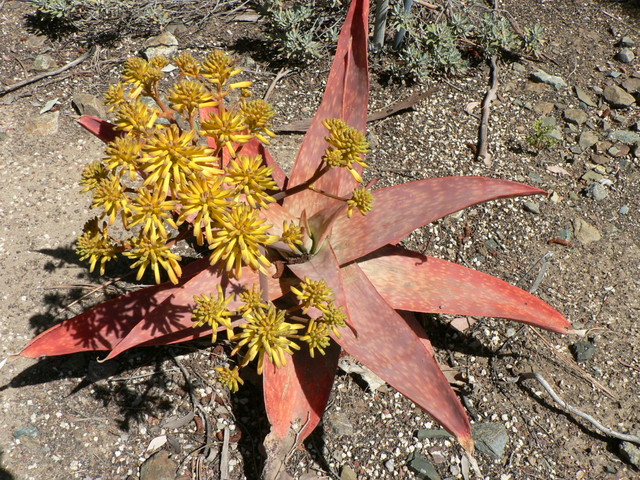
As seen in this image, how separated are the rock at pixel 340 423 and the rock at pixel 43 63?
295 centimetres

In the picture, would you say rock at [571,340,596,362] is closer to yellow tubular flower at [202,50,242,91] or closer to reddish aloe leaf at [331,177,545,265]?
reddish aloe leaf at [331,177,545,265]

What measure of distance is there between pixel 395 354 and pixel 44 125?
2.63 meters

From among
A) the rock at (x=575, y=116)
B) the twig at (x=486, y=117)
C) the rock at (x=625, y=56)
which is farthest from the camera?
the rock at (x=625, y=56)

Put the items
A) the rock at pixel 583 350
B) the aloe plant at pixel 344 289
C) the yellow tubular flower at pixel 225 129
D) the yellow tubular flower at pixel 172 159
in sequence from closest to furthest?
1. the yellow tubular flower at pixel 172 159
2. the yellow tubular flower at pixel 225 129
3. the aloe plant at pixel 344 289
4. the rock at pixel 583 350

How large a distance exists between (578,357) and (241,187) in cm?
184

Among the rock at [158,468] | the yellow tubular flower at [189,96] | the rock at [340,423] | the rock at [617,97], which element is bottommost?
the rock at [158,468]

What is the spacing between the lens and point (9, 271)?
2.62 m

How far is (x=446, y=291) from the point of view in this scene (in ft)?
6.87

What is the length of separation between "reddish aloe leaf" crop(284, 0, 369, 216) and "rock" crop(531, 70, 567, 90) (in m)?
1.96

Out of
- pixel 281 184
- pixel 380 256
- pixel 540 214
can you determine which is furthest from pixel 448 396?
pixel 540 214

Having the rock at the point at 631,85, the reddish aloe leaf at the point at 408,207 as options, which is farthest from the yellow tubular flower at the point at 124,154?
the rock at the point at 631,85

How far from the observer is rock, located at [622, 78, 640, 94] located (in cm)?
348

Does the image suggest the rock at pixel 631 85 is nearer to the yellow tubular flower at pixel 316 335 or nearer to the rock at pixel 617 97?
the rock at pixel 617 97

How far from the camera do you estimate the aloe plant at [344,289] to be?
6.05ft
